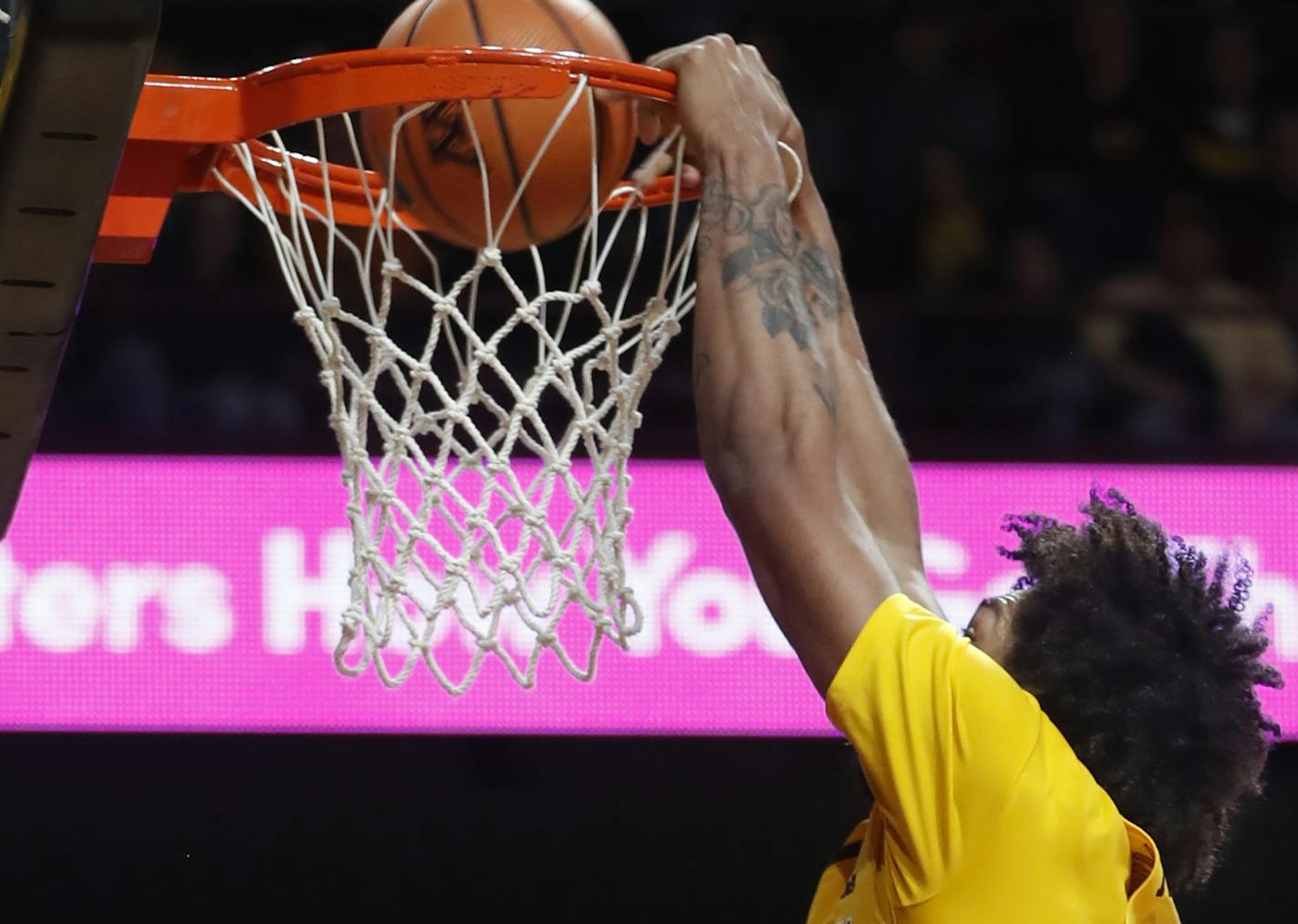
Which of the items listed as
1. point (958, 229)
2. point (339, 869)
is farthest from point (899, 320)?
point (339, 869)

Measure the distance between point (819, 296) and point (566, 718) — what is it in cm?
188

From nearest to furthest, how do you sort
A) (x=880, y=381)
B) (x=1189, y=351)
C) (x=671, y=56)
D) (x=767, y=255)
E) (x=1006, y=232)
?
(x=767, y=255), (x=671, y=56), (x=880, y=381), (x=1189, y=351), (x=1006, y=232)

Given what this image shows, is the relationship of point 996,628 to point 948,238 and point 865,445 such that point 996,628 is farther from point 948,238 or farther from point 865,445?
point 948,238

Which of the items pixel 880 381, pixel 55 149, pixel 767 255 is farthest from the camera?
pixel 880 381

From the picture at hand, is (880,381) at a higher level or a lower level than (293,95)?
lower

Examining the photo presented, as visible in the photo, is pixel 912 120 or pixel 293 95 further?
pixel 912 120

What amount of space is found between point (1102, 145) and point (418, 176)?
3921mm

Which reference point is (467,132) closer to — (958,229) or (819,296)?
(819,296)

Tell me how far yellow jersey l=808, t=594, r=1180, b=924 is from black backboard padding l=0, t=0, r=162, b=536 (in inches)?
31.4

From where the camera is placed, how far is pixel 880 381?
4.82 m

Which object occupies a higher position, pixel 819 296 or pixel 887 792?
pixel 819 296

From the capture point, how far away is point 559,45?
208 cm

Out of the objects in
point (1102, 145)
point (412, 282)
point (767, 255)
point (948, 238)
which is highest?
point (767, 255)

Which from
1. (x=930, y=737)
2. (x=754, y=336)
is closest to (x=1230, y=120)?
(x=754, y=336)
